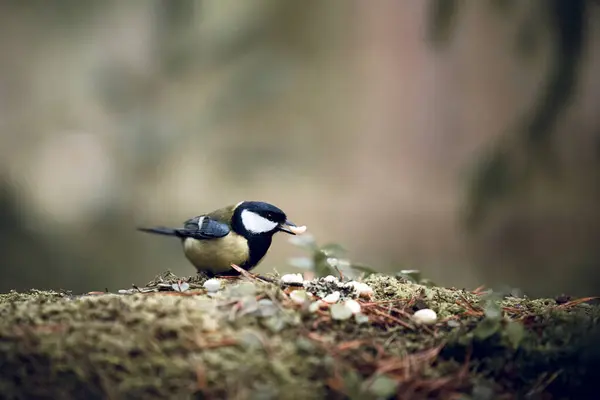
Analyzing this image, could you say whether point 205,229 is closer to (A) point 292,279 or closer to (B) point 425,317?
(A) point 292,279

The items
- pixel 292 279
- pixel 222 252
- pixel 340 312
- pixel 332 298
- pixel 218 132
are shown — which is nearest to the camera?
pixel 340 312

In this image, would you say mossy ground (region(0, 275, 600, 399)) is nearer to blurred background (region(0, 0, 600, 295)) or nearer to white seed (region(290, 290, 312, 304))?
white seed (region(290, 290, 312, 304))

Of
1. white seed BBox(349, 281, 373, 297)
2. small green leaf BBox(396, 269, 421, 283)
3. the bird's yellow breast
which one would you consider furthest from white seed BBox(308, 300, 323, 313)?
the bird's yellow breast

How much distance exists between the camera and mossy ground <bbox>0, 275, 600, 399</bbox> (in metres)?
A: 1.05

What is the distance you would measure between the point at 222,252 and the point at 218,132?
5.07ft

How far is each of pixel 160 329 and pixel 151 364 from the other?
0.09 m

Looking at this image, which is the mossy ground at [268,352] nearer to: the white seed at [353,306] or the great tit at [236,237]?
the white seed at [353,306]

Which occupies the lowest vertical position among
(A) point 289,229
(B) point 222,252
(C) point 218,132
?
(B) point 222,252

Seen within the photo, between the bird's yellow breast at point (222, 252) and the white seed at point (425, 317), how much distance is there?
91 centimetres

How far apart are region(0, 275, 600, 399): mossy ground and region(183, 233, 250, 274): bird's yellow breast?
74 cm

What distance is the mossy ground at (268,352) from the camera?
105 cm

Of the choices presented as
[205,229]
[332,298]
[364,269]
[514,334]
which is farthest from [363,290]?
[205,229]

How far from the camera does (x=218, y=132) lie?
3514mm

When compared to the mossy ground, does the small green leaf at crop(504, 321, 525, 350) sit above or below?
above
